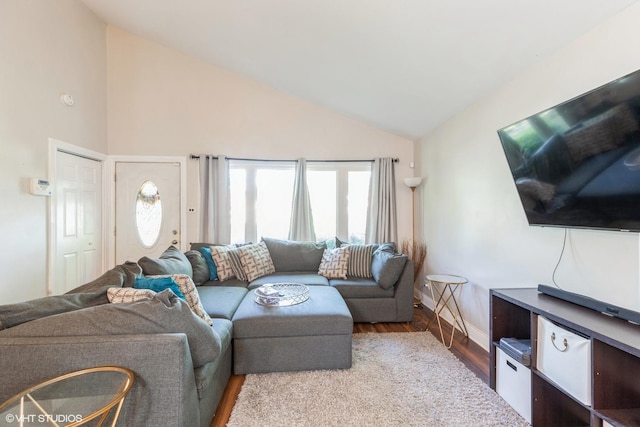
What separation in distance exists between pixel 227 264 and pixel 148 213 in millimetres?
1606

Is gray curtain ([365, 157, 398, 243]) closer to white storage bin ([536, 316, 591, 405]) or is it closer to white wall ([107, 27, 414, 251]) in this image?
white wall ([107, 27, 414, 251])


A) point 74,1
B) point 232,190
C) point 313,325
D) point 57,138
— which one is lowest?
point 313,325

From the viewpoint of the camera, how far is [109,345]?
47.2 inches

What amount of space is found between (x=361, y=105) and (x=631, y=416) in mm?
3309

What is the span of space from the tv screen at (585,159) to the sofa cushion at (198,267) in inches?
119

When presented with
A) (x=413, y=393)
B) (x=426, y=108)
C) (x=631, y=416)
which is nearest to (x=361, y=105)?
(x=426, y=108)

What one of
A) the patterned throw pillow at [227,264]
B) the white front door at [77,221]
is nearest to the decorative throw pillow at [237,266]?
the patterned throw pillow at [227,264]

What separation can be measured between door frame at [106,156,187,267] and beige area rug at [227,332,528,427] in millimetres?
2556

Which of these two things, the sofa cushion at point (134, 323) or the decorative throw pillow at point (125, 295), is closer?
the sofa cushion at point (134, 323)

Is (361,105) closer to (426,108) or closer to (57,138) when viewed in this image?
(426,108)

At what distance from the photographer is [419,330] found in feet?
9.59

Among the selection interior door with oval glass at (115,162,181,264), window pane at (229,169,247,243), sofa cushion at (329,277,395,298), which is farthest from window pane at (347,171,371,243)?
interior door with oval glass at (115,162,181,264)

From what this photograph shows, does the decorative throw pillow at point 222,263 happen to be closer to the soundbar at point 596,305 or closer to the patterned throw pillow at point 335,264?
the patterned throw pillow at point 335,264
